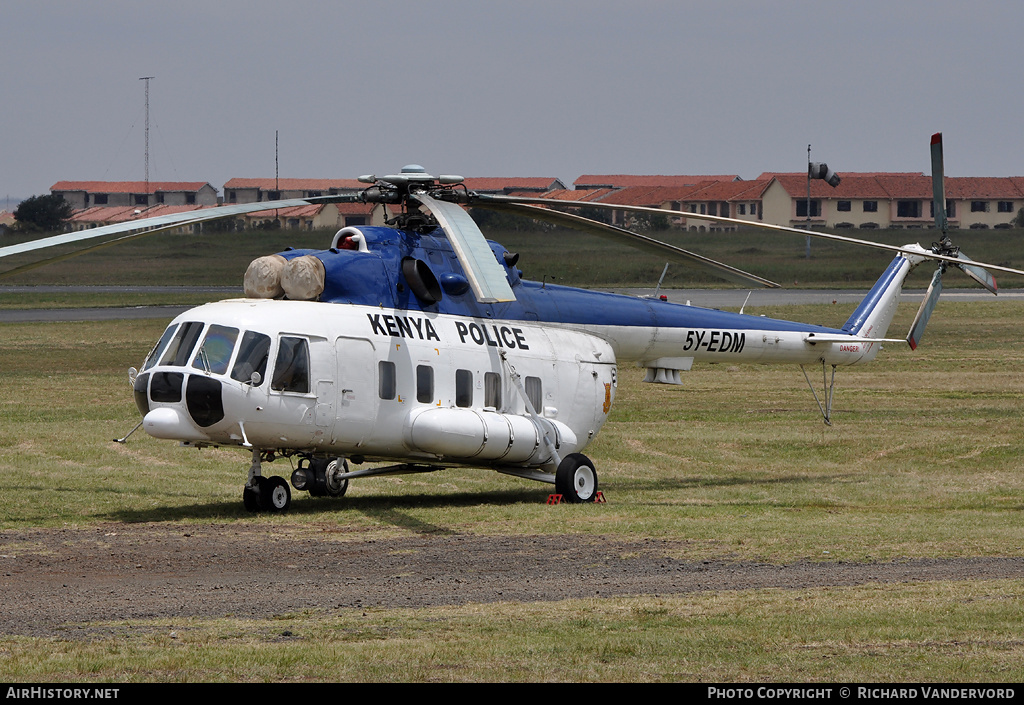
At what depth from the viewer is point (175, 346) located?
49.0 feet

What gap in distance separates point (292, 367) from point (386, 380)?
145cm

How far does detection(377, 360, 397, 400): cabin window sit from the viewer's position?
53.1 feet

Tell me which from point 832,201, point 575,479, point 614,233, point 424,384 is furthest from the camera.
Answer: point 832,201

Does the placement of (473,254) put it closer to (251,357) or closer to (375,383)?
(375,383)

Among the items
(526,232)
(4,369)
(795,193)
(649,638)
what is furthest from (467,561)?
(795,193)

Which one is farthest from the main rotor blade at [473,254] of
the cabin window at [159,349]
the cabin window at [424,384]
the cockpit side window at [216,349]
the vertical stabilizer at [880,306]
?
the vertical stabilizer at [880,306]

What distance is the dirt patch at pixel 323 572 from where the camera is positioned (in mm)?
10742

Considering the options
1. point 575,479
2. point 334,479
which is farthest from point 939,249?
point 334,479

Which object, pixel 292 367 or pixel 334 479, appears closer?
pixel 292 367

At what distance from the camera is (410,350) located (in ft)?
54.4

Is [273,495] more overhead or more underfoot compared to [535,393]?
more underfoot

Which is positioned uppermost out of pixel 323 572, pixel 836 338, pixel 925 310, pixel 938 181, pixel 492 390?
pixel 938 181

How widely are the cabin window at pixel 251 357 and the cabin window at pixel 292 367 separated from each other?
6.4 inches
